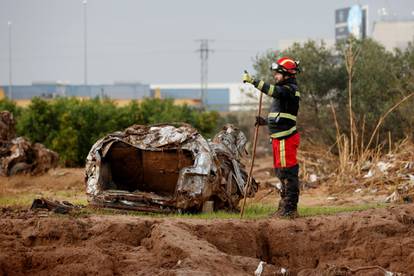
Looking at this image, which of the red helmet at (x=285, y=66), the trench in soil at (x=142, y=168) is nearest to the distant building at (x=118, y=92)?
the trench in soil at (x=142, y=168)

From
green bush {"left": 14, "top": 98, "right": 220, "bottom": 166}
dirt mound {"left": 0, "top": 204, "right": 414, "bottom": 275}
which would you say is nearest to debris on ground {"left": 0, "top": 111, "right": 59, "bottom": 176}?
green bush {"left": 14, "top": 98, "right": 220, "bottom": 166}

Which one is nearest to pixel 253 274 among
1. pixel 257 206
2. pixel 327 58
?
pixel 257 206

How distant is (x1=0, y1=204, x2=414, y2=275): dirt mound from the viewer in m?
9.94

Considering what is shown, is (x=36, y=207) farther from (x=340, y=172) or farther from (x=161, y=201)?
(x=340, y=172)

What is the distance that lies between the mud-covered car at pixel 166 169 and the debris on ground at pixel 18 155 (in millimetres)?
7704

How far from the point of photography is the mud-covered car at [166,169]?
1422 cm

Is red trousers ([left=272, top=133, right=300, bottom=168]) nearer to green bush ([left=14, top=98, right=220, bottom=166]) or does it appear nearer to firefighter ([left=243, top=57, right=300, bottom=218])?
firefighter ([left=243, top=57, right=300, bottom=218])

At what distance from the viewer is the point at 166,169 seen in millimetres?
15648

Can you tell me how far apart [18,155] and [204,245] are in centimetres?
1350

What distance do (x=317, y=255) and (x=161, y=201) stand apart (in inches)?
133

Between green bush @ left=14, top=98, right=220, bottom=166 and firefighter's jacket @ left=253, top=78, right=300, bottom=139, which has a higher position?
firefighter's jacket @ left=253, top=78, right=300, bottom=139

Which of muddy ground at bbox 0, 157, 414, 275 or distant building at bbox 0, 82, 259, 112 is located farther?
distant building at bbox 0, 82, 259, 112

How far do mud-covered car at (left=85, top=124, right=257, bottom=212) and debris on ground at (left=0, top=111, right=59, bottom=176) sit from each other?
303 inches

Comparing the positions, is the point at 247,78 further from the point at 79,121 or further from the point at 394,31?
the point at 394,31
